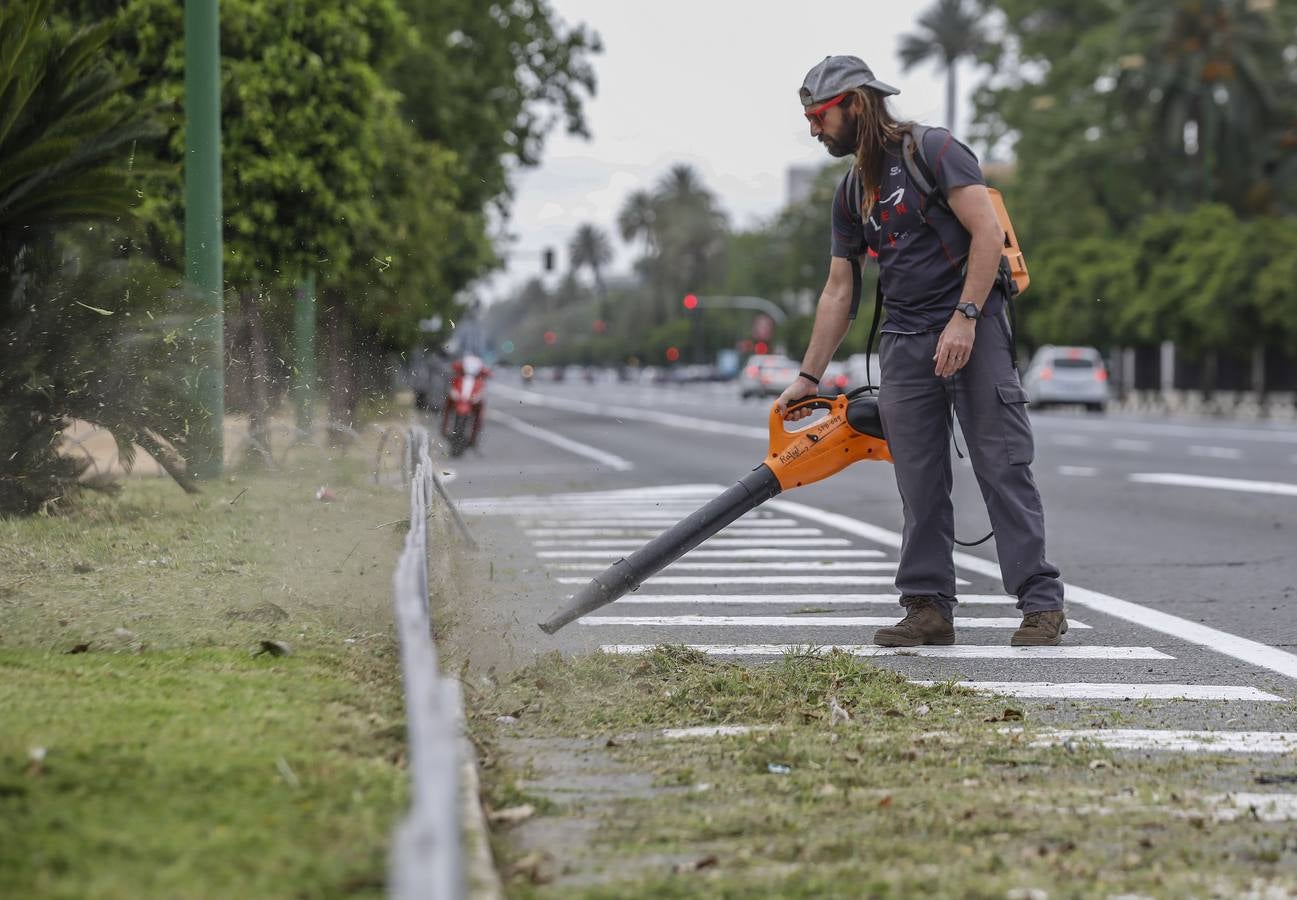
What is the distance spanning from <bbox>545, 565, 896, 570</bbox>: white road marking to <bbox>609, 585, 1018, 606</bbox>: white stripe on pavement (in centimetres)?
107

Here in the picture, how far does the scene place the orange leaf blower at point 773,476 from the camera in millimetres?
6148

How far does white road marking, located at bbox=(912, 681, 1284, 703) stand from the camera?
5.64 m

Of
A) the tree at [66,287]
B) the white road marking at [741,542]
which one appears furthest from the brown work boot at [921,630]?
the white road marking at [741,542]

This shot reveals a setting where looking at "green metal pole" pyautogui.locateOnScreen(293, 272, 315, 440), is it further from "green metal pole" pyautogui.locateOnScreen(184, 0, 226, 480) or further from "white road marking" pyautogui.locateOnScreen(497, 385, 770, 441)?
"white road marking" pyautogui.locateOnScreen(497, 385, 770, 441)

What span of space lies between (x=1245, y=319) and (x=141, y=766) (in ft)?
149

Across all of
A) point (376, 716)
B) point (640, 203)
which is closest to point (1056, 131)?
point (376, 716)

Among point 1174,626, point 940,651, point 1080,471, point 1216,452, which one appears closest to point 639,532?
point 1174,626

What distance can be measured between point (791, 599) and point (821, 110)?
104 inches

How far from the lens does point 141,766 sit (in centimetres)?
376

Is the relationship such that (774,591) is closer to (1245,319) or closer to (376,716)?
(376,716)

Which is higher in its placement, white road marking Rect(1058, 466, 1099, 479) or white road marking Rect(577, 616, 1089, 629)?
white road marking Rect(577, 616, 1089, 629)

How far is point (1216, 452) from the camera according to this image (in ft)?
74.9

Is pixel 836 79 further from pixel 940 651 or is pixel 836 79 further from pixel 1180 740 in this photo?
pixel 1180 740

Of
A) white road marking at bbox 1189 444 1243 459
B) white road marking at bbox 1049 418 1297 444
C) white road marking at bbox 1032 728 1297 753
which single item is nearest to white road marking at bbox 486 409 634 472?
white road marking at bbox 1189 444 1243 459
